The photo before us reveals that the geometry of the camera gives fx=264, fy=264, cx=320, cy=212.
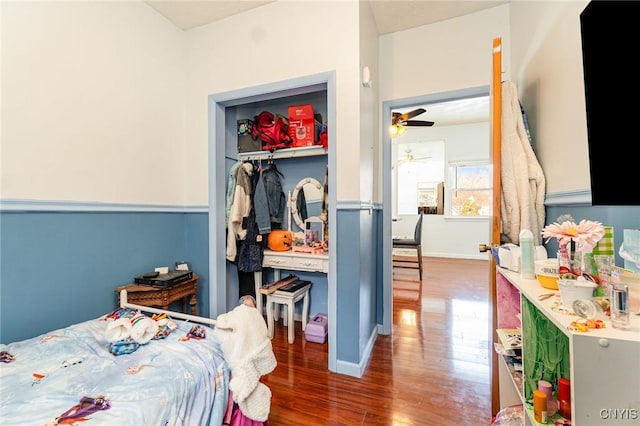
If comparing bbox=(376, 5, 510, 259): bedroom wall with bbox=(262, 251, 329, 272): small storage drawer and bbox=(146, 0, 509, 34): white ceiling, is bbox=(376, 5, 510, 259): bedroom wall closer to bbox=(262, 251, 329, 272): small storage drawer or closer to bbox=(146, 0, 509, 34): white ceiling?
bbox=(146, 0, 509, 34): white ceiling

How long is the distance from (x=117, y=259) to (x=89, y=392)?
116cm

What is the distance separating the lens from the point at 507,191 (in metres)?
1.40

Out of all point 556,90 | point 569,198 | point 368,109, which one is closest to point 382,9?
point 368,109

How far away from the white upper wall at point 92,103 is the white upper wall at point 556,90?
2615 millimetres

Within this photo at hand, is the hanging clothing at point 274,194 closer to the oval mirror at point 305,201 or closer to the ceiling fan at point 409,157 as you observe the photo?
the oval mirror at point 305,201

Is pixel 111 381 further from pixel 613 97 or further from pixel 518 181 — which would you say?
pixel 518 181

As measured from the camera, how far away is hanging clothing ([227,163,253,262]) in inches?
96.0

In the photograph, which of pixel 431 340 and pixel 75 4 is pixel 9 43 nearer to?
pixel 75 4

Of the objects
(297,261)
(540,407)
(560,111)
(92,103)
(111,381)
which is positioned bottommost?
(111,381)

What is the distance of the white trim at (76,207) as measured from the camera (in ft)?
4.60

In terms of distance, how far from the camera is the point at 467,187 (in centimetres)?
568

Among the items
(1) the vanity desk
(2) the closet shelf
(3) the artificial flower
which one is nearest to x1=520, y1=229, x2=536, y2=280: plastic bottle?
(3) the artificial flower

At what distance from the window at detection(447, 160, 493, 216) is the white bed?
5712 millimetres

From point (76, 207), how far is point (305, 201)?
5.90ft
